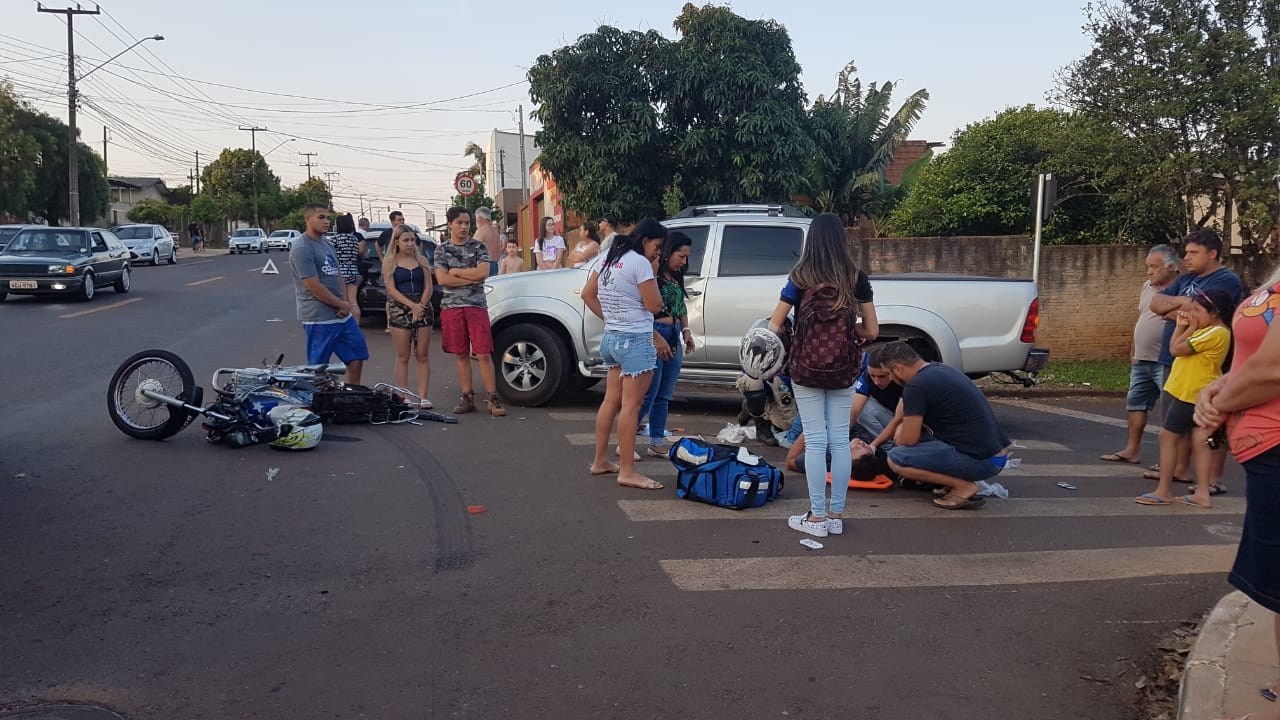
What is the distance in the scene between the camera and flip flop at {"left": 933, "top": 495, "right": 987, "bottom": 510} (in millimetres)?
6438

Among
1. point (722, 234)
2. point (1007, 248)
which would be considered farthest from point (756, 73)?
point (722, 234)

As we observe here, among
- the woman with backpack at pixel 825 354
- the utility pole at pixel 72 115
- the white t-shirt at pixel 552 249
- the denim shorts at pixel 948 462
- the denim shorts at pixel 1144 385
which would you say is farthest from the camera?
the utility pole at pixel 72 115

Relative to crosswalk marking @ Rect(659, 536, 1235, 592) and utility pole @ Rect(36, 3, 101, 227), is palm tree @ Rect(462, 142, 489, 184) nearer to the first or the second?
utility pole @ Rect(36, 3, 101, 227)

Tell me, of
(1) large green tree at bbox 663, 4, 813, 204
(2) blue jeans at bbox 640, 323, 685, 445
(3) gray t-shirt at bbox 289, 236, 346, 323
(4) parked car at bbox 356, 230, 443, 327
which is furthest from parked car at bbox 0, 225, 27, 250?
(2) blue jeans at bbox 640, 323, 685, 445

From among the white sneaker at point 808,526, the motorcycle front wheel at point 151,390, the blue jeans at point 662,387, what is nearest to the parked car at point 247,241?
the motorcycle front wheel at point 151,390

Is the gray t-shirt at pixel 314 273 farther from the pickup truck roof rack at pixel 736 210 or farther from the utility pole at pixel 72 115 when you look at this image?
the utility pole at pixel 72 115

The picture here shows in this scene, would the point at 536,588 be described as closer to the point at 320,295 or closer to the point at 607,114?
the point at 320,295

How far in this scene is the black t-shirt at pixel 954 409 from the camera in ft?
20.5

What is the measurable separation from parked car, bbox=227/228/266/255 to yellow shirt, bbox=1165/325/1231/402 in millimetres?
52805

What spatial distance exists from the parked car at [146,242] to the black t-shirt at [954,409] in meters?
35.1

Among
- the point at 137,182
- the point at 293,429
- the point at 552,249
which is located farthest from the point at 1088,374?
the point at 137,182

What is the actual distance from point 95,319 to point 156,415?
10066 mm

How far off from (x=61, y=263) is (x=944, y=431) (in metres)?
18.0

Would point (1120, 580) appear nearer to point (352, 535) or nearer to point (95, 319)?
point (352, 535)
